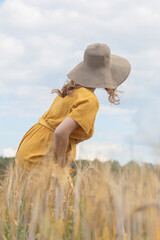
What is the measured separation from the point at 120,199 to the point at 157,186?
0.61 feet

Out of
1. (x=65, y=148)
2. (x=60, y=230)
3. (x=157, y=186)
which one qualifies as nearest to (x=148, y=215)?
(x=157, y=186)

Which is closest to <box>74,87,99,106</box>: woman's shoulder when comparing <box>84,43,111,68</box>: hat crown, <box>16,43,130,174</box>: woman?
<box>16,43,130,174</box>: woman

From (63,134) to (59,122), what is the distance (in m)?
0.30

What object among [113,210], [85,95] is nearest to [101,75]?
[85,95]

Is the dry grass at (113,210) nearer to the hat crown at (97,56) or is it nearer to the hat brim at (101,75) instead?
the hat brim at (101,75)

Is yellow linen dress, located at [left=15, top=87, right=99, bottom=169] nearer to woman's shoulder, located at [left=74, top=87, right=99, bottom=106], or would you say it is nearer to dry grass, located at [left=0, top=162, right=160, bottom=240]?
woman's shoulder, located at [left=74, top=87, right=99, bottom=106]

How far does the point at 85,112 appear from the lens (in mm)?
2637

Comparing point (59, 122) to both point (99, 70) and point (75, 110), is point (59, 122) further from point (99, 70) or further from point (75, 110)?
point (99, 70)

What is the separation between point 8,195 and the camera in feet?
7.44

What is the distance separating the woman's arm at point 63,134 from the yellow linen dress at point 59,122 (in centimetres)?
4

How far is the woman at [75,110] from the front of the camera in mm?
2605

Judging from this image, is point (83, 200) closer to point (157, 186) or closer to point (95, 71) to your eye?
point (157, 186)

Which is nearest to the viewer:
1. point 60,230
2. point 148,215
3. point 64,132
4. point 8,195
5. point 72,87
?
point 148,215

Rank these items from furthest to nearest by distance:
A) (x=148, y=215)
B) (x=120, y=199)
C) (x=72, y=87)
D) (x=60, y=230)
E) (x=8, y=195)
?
(x=72, y=87)
(x=8, y=195)
(x=60, y=230)
(x=120, y=199)
(x=148, y=215)
